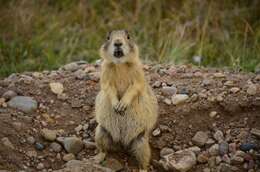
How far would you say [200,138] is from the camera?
21.0ft

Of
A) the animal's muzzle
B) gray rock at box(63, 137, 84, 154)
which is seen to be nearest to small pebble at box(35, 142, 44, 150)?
gray rock at box(63, 137, 84, 154)

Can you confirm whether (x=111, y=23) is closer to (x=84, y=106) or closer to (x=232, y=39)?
(x=232, y=39)

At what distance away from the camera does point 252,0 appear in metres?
10.3

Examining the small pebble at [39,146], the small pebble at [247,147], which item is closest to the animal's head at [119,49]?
the small pebble at [39,146]

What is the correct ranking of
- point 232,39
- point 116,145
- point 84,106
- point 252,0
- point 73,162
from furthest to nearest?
point 252,0
point 232,39
point 84,106
point 116,145
point 73,162

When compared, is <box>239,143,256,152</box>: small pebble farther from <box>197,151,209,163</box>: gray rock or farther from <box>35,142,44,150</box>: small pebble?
<box>35,142,44,150</box>: small pebble

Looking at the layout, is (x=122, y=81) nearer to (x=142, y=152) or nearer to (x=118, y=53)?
(x=118, y=53)

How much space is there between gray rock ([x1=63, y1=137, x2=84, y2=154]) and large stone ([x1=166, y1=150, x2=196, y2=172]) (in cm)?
94

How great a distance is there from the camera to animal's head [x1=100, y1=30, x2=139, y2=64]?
19.4ft

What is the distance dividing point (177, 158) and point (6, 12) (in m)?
4.87

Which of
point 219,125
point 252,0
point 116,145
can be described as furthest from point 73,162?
point 252,0

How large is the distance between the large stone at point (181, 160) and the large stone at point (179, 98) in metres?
0.70

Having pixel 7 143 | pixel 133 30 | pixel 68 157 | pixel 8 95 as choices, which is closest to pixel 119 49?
pixel 68 157

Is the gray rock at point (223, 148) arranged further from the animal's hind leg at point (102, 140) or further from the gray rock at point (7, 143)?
the gray rock at point (7, 143)
